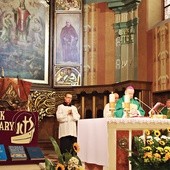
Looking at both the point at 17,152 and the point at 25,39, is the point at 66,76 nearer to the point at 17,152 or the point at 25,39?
the point at 25,39

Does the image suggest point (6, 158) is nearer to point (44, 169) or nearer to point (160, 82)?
point (44, 169)

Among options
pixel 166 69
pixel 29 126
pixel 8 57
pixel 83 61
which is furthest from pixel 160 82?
pixel 29 126

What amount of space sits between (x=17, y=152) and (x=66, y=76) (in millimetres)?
8703

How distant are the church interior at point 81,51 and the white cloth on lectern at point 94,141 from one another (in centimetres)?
465

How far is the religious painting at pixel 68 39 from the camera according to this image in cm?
1259

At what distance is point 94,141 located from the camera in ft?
19.0

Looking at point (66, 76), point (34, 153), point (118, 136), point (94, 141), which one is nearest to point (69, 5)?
point (66, 76)

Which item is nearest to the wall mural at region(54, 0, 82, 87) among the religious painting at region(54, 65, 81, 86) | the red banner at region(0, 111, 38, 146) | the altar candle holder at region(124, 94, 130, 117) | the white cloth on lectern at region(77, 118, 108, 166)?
the religious painting at region(54, 65, 81, 86)

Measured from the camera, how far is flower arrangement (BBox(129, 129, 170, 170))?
15.0ft

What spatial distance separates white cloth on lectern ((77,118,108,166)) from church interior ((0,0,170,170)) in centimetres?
465

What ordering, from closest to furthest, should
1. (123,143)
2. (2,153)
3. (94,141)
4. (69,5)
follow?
(2,153), (123,143), (94,141), (69,5)

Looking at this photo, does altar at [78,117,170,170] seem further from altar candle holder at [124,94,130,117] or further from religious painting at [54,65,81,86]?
religious painting at [54,65,81,86]

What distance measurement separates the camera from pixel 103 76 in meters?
12.5

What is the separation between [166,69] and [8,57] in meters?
4.76
